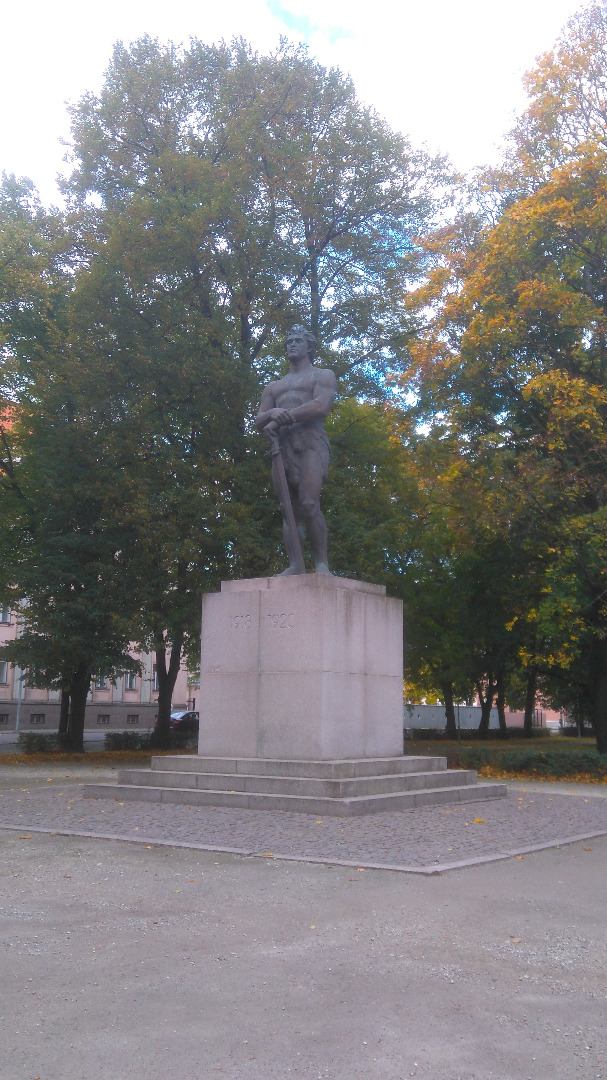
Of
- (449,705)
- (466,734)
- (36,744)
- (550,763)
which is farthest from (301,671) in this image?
(466,734)

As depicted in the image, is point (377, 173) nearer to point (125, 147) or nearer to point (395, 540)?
point (125, 147)

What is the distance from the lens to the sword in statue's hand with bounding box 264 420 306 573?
1308cm

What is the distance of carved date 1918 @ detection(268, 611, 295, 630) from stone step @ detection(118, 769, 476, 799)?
188cm

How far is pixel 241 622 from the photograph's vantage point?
13.0 m

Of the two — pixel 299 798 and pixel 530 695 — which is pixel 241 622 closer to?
pixel 299 798

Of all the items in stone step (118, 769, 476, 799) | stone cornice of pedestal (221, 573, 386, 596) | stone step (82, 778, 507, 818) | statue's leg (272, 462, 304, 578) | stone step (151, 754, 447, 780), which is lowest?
stone step (82, 778, 507, 818)

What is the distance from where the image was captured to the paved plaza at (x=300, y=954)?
394 centimetres

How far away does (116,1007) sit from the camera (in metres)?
4.42

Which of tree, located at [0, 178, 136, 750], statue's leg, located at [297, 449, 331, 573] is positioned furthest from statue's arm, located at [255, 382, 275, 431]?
tree, located at [0, 178, 136, 750]

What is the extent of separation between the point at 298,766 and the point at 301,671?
126 centimetres

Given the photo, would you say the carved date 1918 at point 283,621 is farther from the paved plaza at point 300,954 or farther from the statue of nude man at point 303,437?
the paved plaza at point 300,954

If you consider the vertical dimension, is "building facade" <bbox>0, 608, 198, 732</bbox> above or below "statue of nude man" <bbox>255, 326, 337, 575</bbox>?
below

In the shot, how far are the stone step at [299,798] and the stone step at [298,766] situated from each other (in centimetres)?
53

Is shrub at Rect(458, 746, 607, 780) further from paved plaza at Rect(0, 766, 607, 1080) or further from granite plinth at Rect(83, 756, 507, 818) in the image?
paved plaza at Rect(0, 766, 607, 1080)
